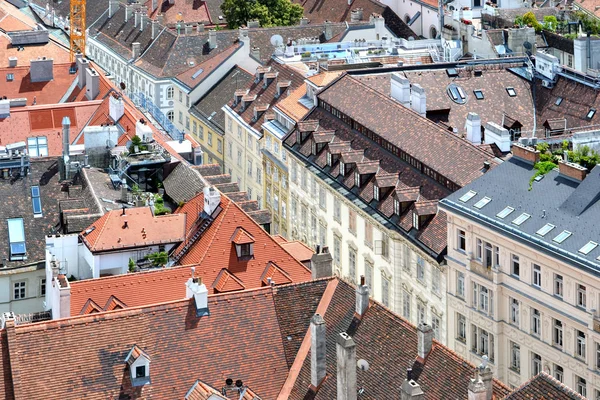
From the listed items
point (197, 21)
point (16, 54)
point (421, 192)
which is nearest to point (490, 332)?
point (421, 192)

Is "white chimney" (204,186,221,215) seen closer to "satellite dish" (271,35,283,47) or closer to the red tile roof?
the red tile roof

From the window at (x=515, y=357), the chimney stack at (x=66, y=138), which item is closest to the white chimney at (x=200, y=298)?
the window at (x=515, y=357)

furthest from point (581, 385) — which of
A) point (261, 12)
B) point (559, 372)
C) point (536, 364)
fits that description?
point (261, 12)

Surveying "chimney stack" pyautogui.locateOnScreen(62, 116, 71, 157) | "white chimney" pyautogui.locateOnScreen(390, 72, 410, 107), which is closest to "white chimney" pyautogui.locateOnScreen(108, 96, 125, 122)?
"chimney stack" pyautogui.locateOnScreen(62, 116, 71, 157)

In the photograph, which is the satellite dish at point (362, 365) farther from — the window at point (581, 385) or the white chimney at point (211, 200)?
the white chimney at point (211, 200)

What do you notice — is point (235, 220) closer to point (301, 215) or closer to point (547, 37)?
point (301, 215)
